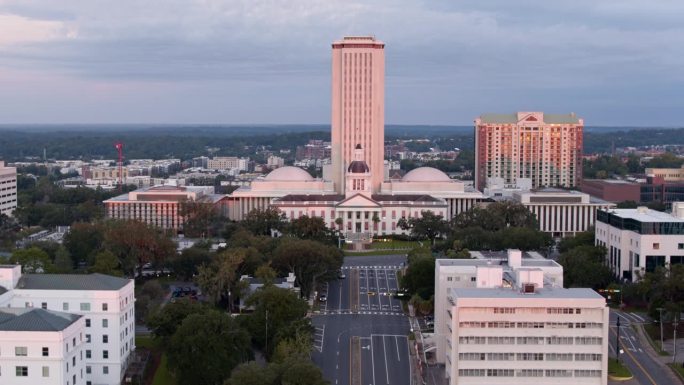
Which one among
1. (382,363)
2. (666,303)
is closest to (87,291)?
(382,363)

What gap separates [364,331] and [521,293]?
17.2 metres

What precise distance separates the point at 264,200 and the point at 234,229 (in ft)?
86.4

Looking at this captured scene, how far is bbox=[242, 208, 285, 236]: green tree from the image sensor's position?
119 meters

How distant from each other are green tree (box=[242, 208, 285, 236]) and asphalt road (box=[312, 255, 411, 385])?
20.4 meters

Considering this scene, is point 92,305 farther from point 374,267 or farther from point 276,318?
point 374,267

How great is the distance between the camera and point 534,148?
176750 millimetres

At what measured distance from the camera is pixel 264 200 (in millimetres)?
145250

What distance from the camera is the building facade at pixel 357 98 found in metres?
142

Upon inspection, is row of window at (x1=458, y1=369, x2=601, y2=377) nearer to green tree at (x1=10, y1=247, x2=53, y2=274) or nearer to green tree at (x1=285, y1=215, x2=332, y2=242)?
green tree at (x1=10, y1=247, x2=53, y2=274)

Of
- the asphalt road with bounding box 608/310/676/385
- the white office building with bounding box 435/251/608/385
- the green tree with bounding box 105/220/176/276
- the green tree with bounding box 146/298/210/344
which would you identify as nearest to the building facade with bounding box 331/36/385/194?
the green tree with bounding box 105/220/176/276

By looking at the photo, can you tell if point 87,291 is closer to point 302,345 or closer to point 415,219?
point 302,345

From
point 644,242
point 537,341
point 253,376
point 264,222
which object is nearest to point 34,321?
point 253,376

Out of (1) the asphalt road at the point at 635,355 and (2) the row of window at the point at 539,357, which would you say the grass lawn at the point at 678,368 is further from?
(2) the row of window at the point at 539,357

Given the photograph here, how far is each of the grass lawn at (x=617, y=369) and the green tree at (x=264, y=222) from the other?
58.7 metres
